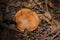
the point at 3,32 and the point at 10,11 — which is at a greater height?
the point at 10,11

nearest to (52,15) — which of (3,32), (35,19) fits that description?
(35,19)

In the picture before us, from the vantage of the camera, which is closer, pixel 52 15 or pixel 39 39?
pixel 39 39

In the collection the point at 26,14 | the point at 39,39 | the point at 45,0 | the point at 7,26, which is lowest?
the point at 39,39

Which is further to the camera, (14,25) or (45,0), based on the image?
(45,0)

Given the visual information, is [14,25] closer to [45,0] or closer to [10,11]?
[10,11]

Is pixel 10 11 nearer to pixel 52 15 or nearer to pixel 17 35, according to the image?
→ pixel 17 35

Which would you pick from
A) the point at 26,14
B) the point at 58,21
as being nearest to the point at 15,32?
the point at 26,14
